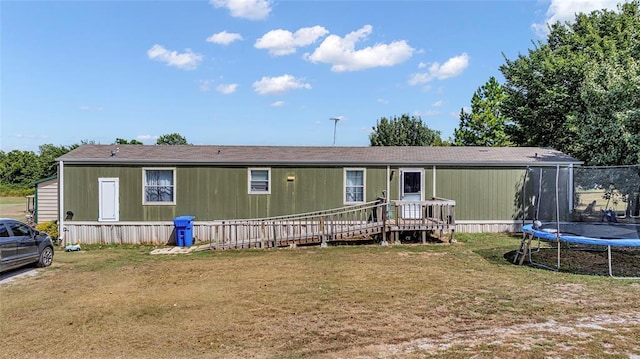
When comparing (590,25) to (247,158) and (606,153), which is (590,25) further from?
(247,158)

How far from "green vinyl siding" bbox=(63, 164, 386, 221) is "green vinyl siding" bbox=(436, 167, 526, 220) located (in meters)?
2.25

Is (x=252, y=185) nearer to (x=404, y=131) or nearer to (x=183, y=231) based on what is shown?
(x=183, y=231)

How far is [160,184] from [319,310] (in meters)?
9.03

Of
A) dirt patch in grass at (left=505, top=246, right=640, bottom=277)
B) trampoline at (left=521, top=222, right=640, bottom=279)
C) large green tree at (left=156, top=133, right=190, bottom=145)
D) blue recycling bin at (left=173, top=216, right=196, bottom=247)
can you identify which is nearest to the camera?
trampoline at (left=521, top=222, right=640, bottom=279)

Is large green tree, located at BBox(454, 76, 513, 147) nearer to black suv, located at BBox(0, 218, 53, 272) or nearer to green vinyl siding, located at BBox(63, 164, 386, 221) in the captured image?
green vinyl siding, located at BBox(63, 164, 386, 221)

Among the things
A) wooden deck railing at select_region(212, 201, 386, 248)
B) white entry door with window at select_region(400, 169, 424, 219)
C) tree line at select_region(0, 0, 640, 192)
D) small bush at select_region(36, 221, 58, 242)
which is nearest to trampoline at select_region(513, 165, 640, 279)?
tree line at select_region(0, 0, 640, 192)

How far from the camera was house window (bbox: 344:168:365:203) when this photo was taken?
13188mm

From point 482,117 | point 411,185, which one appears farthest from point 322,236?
point 482,117

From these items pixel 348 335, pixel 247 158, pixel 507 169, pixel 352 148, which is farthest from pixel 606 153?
pixel 348 335

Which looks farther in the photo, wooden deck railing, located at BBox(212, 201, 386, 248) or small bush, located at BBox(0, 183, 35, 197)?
small bush, located at BBox(0, 183, 35, 197)

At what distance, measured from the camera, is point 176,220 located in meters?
11.9

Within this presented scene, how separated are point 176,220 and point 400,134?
3017 centimetres

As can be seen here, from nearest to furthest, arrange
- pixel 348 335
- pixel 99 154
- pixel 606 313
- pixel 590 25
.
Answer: pixel 348 335, pixel 606 313, pixel 99 154, pixel 590 25

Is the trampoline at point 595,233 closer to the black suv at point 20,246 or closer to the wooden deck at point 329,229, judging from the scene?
the wooden deck at point 329,229
